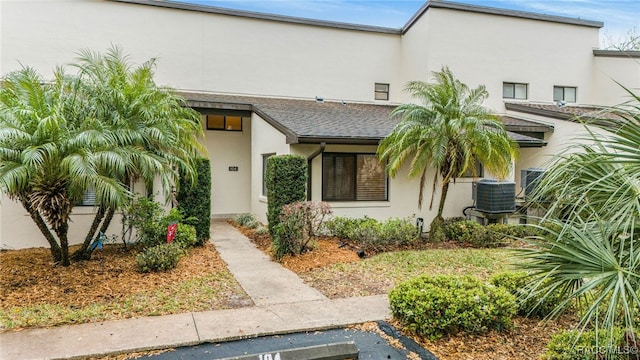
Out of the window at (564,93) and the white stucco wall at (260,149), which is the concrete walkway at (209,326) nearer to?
the white stucco wall at (260,149)

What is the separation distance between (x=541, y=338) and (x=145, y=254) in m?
6.69

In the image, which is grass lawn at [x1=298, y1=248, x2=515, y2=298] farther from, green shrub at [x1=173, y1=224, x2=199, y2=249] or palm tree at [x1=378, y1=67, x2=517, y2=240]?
green shrub at [x1=173, y1=224, x2=199, y2=249]

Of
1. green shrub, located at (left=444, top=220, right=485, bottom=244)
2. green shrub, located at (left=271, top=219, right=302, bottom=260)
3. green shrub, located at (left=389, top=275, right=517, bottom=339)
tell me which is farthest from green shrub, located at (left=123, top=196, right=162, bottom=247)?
green shrub, located at (left=444, top=220, right=485, bottom=244)

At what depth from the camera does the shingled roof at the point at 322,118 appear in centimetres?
1050

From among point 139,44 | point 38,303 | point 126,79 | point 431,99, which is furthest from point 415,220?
point 139,44

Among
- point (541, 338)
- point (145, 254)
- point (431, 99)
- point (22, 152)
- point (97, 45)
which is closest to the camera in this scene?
point (541, 338)

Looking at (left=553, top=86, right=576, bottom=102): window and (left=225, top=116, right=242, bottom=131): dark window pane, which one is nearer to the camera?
(left=225, top=116, right=242, bottom=131): dark window pane

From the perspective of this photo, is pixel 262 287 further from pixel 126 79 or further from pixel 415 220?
pixel 415 220

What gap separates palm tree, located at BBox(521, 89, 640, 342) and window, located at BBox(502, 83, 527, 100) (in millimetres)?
14198

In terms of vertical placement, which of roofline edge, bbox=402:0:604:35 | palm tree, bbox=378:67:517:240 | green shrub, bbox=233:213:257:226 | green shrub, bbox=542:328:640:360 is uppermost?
roofline edge, bbox=402:0:604:35

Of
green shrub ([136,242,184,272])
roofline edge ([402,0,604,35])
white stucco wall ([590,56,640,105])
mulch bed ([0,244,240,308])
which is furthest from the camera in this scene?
white stucco wall ([590,56,640,105])

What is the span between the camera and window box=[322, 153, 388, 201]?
37.3ft

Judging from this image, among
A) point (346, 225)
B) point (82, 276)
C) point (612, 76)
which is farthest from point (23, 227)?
point (612, 76)

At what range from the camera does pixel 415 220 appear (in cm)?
1203
